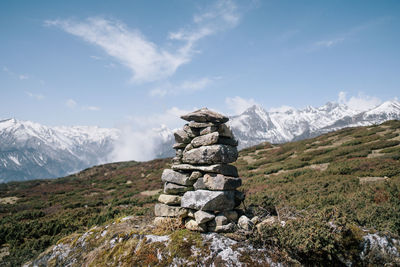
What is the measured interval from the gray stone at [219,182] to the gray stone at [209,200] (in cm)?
20

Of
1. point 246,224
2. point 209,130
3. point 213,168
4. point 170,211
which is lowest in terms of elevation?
point 246,224

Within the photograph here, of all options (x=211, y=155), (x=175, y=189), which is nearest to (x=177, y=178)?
(x=175, y=189)

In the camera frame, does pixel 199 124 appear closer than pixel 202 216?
No

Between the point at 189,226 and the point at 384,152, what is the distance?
77.3 ft

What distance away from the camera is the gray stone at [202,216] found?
25.0 ft

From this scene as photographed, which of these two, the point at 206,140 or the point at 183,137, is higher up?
the point at 183,137

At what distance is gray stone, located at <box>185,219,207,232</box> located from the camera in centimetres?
774

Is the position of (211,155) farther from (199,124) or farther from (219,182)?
(199,124)

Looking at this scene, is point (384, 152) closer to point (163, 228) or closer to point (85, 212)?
point (163, 228)

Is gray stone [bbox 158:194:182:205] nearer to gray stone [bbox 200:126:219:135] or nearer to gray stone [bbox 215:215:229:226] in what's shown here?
gray stone [bbox 215:215:229:226]

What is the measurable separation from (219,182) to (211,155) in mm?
1051

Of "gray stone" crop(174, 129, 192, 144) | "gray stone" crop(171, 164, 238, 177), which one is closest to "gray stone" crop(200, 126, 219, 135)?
"gray stone" crop(174, 129, 192, 144)

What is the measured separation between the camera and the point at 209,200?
26.1ft

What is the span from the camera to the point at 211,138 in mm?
8656
